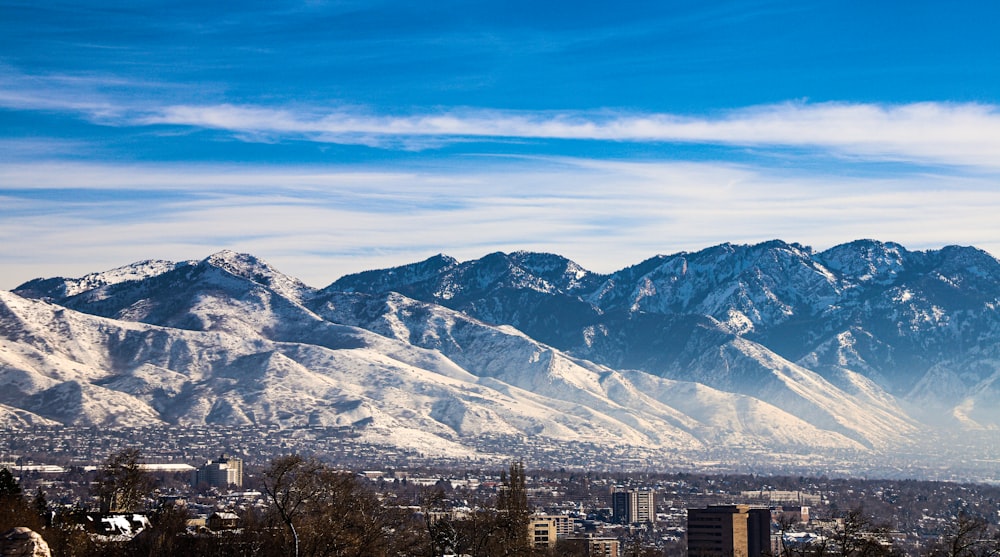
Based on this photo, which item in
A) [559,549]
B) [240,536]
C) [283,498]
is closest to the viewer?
[283,498]

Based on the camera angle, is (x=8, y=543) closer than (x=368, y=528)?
Yes

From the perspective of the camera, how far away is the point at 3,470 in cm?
14250

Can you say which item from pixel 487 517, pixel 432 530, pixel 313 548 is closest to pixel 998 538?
pixel 487 517

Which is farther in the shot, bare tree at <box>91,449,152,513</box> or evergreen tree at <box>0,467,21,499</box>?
bare tree at <box>91,449,152,513</box>

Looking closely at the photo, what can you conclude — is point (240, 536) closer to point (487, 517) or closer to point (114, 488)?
point (487, 517)

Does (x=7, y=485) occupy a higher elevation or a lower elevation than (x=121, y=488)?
higher

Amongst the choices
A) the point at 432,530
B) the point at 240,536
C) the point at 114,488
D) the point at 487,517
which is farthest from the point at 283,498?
the point at 114,488

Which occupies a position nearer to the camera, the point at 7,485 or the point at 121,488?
the point at 7,485

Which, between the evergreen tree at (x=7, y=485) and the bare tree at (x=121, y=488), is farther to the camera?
the bare tree at (x=121, y=488)

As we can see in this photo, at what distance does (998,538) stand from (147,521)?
2829 inches

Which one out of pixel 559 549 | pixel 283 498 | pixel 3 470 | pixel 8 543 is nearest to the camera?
pixel 8 543

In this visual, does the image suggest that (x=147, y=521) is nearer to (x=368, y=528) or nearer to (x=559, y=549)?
(x=368, y=528)

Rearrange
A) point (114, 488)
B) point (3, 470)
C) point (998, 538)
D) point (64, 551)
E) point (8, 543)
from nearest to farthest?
point (8, 543), point (64, 551), point (3, 470), point (998, 538), point (114, 488)

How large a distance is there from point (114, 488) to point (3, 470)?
100 ft
